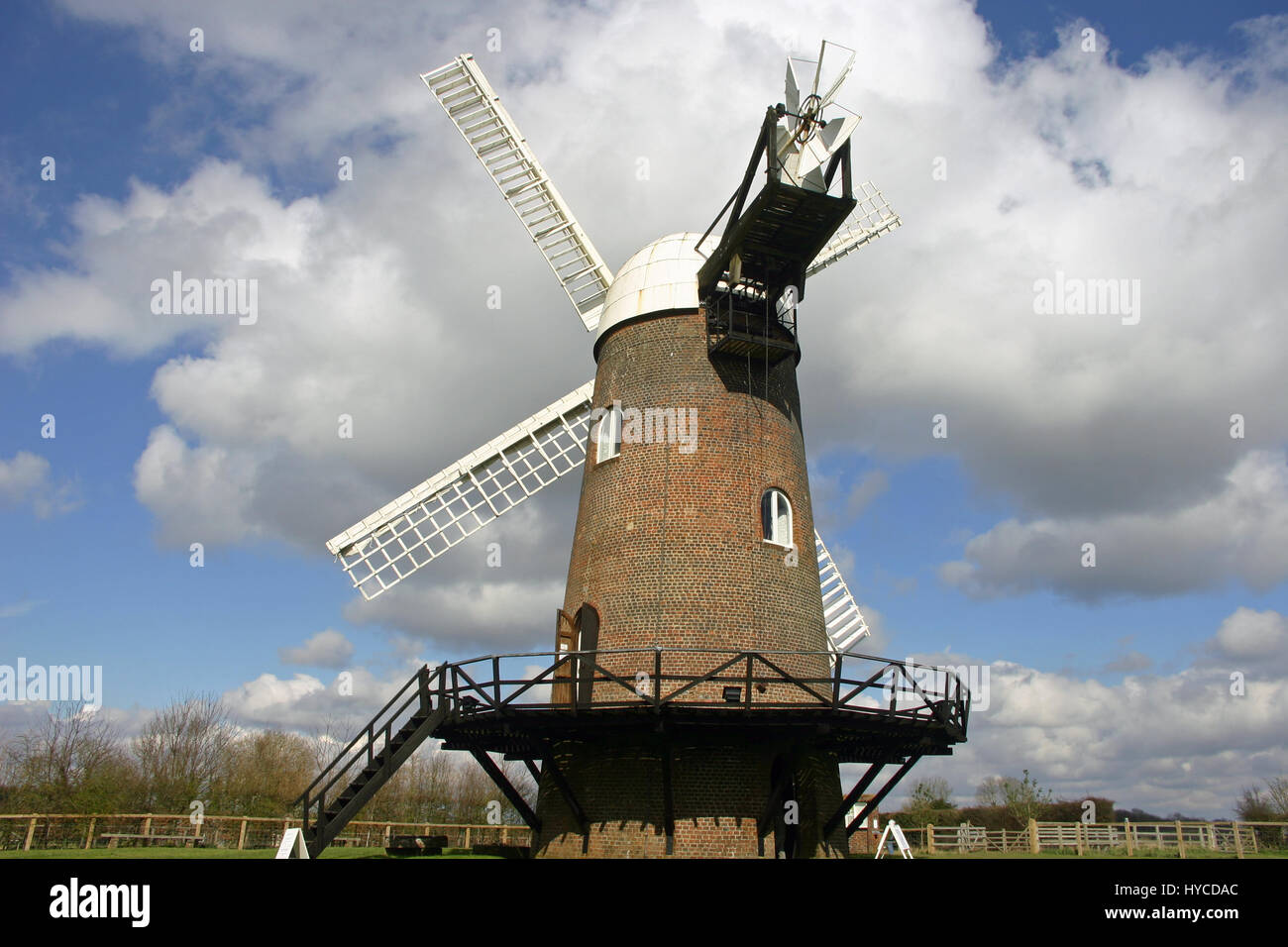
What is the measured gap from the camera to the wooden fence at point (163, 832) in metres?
20.2

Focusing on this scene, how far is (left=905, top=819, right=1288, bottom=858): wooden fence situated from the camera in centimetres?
2367

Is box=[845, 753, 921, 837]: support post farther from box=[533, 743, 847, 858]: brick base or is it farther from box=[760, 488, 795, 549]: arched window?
box=[760, 488, 795, 549]: arched window

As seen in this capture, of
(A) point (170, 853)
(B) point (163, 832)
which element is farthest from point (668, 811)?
(B) point (163, 832)

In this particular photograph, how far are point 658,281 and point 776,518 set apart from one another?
4.70 m

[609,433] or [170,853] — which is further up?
[609,433]

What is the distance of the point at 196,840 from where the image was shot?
22422 mm

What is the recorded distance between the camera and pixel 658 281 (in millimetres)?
16828

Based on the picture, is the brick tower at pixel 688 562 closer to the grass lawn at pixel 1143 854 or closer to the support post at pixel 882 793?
the support post at pixel 882 793

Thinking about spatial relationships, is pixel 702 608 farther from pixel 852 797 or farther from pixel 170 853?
pixel 170 853

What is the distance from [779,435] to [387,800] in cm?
3301

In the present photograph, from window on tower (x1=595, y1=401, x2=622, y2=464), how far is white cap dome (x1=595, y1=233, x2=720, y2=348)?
168cm
